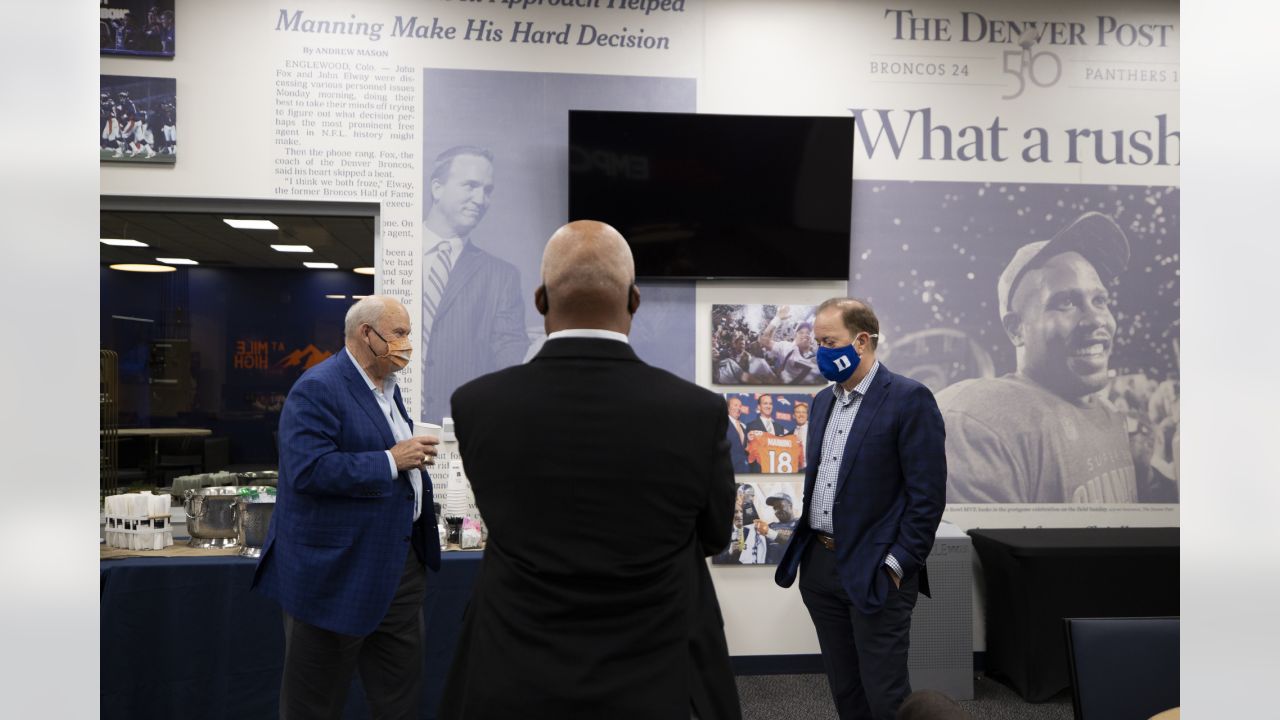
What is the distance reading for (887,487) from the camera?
9.41 feet

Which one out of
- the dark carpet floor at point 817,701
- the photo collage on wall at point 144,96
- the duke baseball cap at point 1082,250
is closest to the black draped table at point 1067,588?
the dark carpet floor at point 817,701

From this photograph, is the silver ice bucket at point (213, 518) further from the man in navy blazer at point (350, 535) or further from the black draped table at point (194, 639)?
the man in navy blazer at point (350, 535)

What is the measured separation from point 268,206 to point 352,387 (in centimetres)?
220

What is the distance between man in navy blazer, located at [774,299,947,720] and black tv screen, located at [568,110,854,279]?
1.54 metres

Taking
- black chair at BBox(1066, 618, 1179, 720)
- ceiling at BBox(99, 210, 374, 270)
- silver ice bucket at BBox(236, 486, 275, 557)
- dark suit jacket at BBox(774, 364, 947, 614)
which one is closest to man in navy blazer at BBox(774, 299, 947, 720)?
dark suit jacket at BBox(774, 364, 947, 614)

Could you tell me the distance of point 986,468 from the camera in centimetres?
473

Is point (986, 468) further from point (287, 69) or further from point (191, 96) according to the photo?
point (191, 96)

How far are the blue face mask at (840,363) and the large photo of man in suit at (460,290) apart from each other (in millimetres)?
1968

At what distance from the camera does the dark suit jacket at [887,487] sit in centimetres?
279

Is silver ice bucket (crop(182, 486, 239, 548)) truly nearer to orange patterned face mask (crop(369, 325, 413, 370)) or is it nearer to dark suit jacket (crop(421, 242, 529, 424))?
dark suit jacket (crop(421, 242, 529, 424))

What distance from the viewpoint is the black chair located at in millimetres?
2064

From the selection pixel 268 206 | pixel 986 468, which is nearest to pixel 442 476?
pixel 268 206

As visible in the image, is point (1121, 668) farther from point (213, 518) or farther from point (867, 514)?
point (213, 518)

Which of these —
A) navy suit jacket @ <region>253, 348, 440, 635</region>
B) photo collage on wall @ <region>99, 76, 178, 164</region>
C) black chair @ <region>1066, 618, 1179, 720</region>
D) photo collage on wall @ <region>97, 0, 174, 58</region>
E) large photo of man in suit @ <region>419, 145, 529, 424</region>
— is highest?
photo collage on wall @ <region>97, 0, 174, 58</region>
